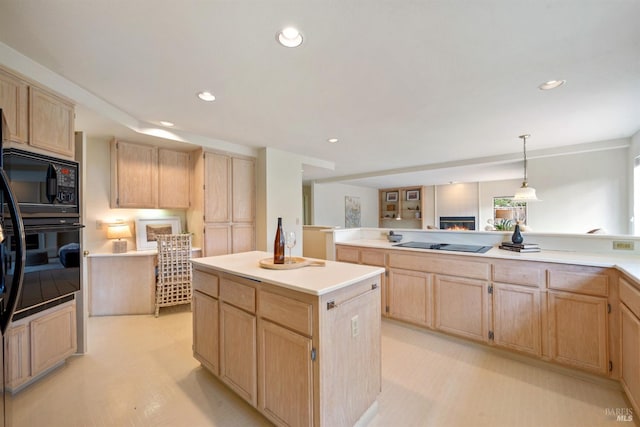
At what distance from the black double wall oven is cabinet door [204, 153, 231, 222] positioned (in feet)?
5.30

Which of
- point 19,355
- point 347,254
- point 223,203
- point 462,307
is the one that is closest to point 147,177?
point 223,203

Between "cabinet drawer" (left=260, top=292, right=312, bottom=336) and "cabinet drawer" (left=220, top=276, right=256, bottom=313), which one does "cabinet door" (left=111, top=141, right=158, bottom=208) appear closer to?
"cabinet drawer" (left=220, top=276, right=256, bottom=313)

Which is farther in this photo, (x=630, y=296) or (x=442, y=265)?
(x=442, y=265)

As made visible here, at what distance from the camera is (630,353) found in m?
1.68

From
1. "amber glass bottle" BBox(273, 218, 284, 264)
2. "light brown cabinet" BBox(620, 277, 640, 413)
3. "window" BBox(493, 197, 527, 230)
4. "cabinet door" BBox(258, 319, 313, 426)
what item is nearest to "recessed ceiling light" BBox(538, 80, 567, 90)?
"light brown cabinet" BBox(620, 277, 640, 413)

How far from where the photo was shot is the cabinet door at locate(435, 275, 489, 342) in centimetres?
245

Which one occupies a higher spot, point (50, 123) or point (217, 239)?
point (50, 123)

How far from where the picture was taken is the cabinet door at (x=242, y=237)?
4.06m

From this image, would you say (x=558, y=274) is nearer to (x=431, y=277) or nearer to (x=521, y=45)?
(x=431, y=277)

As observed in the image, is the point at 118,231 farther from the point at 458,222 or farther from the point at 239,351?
the point at 458,222

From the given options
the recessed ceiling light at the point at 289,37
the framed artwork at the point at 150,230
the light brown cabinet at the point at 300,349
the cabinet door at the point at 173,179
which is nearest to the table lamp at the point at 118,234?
the framed artwork at the point at 150,230

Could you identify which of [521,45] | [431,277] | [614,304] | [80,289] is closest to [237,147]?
[80,289]

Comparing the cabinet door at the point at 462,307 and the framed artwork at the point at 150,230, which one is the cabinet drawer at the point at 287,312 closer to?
the cabinet door at the point at 462,307

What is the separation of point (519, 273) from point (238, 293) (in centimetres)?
231
